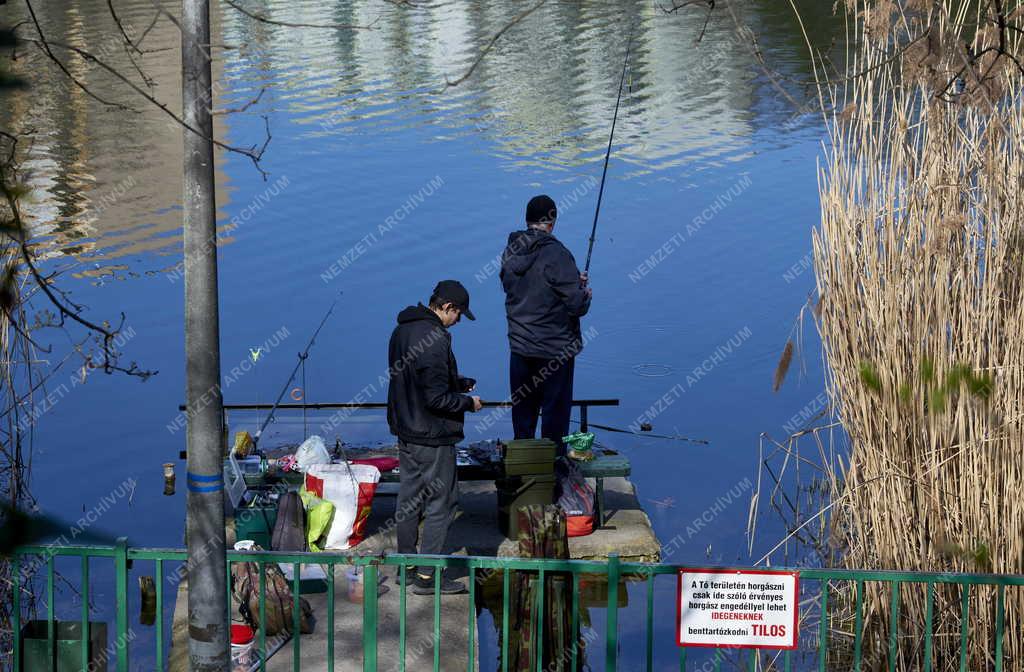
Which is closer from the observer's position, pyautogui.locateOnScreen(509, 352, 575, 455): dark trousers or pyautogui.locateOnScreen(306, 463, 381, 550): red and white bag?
pyautogui.locateOnScreen(306, 463, 381, 550): red and white bag

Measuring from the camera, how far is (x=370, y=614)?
528cm

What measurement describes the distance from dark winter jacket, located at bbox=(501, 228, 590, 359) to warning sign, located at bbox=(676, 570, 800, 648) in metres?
3.85

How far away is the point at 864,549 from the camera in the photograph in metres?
6.71

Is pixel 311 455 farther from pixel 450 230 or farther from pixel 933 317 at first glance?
pixel 450 230

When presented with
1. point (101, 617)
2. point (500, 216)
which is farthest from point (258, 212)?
point (101, 617)

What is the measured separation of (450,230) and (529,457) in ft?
32.8

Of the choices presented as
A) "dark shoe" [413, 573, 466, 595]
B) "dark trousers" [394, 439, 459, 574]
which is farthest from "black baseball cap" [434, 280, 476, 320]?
"dark shoe" [413, 573, 466, 595]

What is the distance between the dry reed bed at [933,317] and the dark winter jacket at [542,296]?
7.68 feet

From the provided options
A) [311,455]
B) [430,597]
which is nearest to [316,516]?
[311,455]

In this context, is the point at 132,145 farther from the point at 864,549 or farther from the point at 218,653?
the point at 218,653

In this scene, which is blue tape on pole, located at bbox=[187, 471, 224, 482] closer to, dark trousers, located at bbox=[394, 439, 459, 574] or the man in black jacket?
the man in black jacket

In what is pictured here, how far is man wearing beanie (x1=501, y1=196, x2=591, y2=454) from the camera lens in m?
8.69

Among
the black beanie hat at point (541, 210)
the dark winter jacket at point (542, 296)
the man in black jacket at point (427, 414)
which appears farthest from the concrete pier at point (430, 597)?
the black beanie hat at point (541, 210)

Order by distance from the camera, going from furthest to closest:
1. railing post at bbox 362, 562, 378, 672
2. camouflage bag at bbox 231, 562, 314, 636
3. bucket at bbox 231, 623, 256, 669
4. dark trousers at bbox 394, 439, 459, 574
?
dark trousers at bbox 394, 439, 459, 574 → camouflage bag at bbox 231, 562, 314, 636 → bucket at bbox 231, 623, 256, 669 → railing post at bbox 362, 562, 378, 672
